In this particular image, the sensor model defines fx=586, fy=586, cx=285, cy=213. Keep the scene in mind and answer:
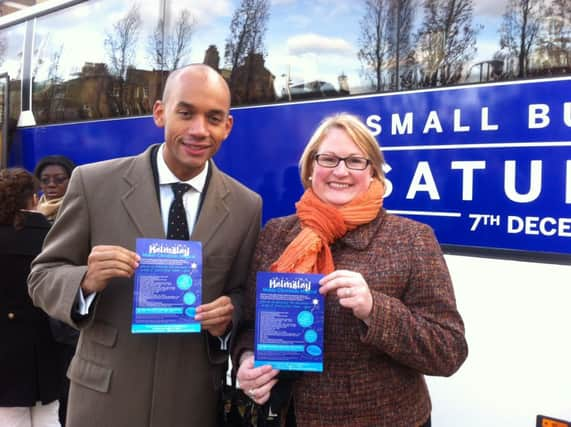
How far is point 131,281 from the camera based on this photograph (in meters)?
1.83

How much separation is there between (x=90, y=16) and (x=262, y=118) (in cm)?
230

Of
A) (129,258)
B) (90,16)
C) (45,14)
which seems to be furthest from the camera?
(45,14)

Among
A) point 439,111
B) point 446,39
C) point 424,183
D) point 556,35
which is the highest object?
point 446,39

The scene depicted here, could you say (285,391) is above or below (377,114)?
below

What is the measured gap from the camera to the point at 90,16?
493cm

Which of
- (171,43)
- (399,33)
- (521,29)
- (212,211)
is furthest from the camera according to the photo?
(171,43)

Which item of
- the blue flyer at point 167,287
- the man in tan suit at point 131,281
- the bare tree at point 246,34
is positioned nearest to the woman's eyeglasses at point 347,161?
the man in tan suit at point 131,281

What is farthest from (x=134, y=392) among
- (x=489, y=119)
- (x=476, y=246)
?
(x=489, y=119)

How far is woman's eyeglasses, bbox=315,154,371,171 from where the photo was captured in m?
1.82

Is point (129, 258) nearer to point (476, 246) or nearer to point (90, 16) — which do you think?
point (476, 246)

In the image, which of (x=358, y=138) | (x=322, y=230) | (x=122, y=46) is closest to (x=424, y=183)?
(x=358, y=138)

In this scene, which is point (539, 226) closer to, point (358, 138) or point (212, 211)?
point (358, 138)

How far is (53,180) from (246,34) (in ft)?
5.85

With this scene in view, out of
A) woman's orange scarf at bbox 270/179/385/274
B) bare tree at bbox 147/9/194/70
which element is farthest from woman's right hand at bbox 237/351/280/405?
bare tree at bbox 147/9/194/70
